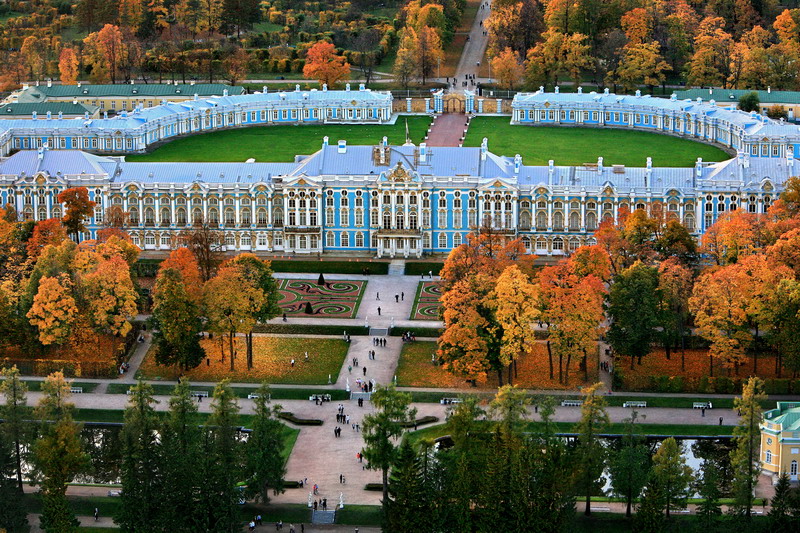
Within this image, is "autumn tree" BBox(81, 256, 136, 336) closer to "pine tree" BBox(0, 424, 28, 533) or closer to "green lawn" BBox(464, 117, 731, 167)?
"pine tree" BBox(0, 424, 28, 533)

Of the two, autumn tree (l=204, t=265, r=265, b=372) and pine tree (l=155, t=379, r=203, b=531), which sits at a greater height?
autumn tree (l=204, t=265, r=265, b=372)

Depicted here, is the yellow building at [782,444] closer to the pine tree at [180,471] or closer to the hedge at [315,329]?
the pine tree at [180,471]

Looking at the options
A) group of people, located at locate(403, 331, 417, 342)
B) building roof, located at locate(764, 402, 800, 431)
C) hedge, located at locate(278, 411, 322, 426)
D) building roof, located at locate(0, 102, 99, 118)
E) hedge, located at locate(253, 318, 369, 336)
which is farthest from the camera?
building roof, located at locate(0, 102, 99, 118)

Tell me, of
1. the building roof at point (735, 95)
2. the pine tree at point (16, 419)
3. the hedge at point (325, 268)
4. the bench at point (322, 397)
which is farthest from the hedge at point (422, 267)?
the building roof at point (735, 95)

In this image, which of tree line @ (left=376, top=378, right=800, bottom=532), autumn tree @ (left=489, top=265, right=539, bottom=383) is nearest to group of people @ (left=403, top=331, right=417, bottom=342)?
autumn tree @ (left=489, top=265, right=539, bottom=383)

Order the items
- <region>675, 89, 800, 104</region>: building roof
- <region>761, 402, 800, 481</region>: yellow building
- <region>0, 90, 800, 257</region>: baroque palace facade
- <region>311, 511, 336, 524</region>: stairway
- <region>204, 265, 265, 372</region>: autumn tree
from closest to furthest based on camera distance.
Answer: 1. <region>311, 511, 336, 524</region>: stairway
2. <region>761, 402, 800, 481</region>: yellow building
3. <region>204, 265, 265, 372</region>: autumn tree
4. <region>0, 90, 800, 257</region>: baroque palace facade
5. <region>675, 89, 800, 104</region>: building roof

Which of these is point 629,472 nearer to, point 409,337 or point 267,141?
point 409,337

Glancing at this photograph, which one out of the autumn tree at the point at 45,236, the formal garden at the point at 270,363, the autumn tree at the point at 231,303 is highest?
the autumn tree at the point at 45,236
